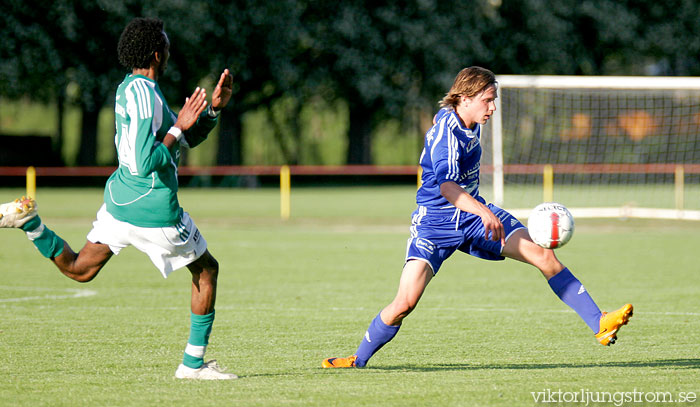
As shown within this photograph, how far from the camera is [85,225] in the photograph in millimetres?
22547

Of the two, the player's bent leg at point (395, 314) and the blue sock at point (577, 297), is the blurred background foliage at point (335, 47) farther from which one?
the blue sock at point (577, 297)

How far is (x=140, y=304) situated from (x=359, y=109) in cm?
3434

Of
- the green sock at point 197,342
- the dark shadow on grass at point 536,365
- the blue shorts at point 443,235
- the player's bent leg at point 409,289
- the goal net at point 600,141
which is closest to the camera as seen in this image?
the green sock at point 197,342

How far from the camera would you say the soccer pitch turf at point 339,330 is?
6.04m

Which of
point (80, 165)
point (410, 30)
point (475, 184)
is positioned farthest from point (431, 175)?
point (80, 165)

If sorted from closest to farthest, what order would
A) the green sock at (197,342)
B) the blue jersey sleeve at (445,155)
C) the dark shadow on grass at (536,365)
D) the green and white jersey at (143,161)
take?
1. the green and white jersey at (143,161)
2. the green sock at (197,342)
3. the blue jersey sleeve at (445,155)
4. the dark shadow on grass at (536,365)

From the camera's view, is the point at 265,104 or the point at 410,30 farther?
the point at 265,104

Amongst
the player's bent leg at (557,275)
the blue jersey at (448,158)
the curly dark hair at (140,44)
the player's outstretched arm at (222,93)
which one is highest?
the curly dark hair at (140,44)

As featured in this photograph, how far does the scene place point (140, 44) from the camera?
6.10 metres

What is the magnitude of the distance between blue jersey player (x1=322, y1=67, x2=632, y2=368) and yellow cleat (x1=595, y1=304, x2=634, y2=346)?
0.09 m

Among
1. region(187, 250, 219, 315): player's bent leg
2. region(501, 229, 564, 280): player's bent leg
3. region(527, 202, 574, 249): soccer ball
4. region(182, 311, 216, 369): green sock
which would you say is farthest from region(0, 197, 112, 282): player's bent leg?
region(527, 202, 574, 249): soccer ball

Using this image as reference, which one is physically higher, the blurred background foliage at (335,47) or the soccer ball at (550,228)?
the blurred background foliage at (335,47)

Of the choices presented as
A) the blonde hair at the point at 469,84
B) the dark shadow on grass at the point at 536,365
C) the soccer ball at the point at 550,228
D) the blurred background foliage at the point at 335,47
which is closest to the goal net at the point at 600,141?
the blurred background foliage at the point at 335,47

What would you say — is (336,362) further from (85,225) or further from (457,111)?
(85,225)
